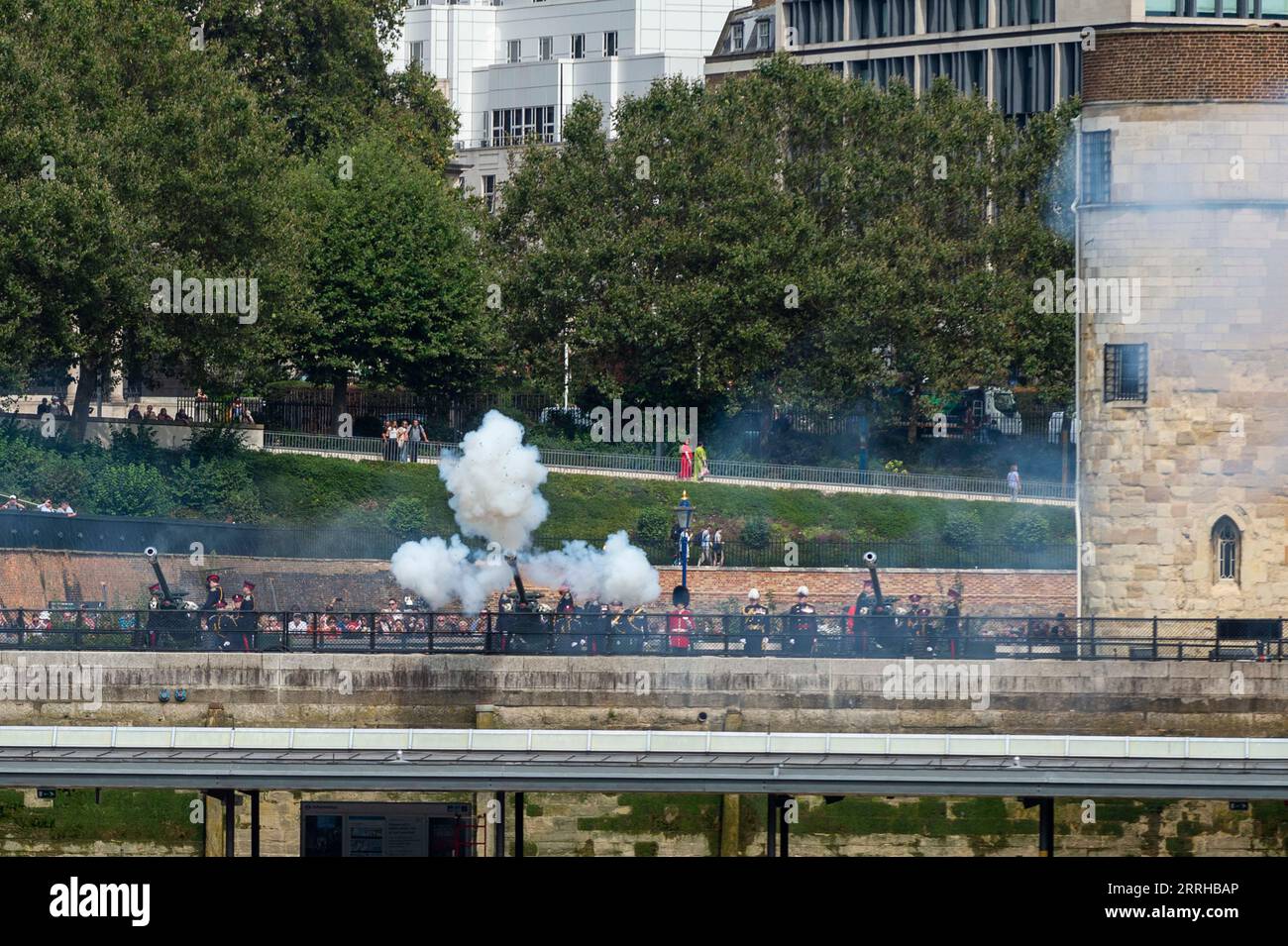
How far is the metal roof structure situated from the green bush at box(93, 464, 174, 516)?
77.7 feet

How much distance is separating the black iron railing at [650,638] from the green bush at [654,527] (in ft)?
46.6

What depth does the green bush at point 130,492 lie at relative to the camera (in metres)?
59.2

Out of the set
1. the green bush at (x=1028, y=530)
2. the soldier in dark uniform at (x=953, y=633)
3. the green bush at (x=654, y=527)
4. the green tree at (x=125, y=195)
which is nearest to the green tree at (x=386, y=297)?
the green tree at (x=125, y=195)

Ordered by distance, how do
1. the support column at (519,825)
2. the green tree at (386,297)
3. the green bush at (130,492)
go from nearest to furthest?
the support column at (519,825) < the green bush at (130,492) < the green tree at (386,297)

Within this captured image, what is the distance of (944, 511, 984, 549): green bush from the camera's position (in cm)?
6022

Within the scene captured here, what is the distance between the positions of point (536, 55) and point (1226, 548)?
245ft

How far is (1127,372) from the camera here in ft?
154

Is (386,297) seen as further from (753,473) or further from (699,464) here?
(753,473)

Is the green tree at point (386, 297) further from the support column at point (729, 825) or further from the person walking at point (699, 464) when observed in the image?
the support column at point (729, 825)

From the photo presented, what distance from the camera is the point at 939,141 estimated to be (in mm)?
72438

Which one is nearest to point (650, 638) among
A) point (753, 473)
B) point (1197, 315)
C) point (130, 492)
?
point (1197, 315)
